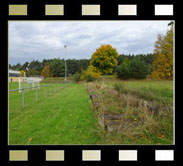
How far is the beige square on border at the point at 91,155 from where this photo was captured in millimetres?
1373

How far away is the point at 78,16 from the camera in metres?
1.52

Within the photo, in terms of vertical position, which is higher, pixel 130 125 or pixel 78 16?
pixel 78 16

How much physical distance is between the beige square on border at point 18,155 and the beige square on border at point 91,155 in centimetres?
67

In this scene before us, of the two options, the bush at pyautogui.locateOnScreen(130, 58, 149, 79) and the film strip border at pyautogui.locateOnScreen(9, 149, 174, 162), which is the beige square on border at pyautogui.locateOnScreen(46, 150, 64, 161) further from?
the bush at pyautogui.locateOnScreen(130, 58, 149, 79)

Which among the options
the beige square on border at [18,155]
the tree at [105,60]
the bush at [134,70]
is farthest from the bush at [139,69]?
the beige square on border at [18,155]

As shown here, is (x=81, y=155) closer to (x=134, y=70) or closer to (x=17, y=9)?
(x=17, y=9)

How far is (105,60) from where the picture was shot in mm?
9477

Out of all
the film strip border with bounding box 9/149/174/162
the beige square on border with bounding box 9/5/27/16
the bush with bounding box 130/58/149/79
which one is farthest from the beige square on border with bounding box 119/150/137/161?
the bush with bounding box 130/58/149/79

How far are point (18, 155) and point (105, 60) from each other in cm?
873

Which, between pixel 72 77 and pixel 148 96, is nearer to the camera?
pixel 148 96
